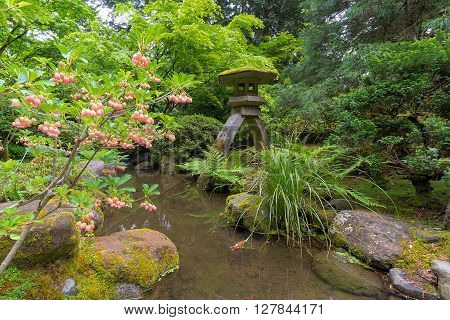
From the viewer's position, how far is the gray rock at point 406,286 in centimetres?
225

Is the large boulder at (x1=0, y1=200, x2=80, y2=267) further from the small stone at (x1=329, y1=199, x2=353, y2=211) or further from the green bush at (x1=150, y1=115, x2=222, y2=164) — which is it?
the green bush at (x1=150, y1=115, x2=222, y2=164)

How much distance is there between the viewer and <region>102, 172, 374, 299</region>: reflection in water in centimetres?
239

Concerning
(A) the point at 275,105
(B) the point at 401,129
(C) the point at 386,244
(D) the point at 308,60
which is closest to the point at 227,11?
(D) the point at 308,60

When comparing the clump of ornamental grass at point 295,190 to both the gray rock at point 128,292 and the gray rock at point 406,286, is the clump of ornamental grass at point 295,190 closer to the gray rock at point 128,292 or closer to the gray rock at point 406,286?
the gray rock at point 406,286

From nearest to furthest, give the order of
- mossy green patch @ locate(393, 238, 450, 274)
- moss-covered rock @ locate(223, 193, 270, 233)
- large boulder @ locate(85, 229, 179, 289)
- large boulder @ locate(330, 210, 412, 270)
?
large boulder @ locate(85, 229, 179, 289), mossy green patch @ locate(393, 238, 450, 274), large boulder @ locate(330, 210, 412, 270), moss-covered rock @ locate(223, 193, 270, 233)

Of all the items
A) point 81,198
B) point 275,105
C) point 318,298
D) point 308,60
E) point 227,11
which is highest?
point 227,11

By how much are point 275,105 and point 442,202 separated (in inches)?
157

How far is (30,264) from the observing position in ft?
6.92

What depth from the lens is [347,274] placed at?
2619 mm

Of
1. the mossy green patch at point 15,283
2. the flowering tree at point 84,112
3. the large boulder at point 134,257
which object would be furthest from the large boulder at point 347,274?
the mossy green patch at point 15,283

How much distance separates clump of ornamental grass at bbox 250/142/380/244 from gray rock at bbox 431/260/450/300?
910 millimetres

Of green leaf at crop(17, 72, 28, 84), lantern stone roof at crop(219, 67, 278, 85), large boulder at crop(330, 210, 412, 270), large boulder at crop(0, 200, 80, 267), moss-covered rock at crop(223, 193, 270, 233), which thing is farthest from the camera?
lantern stone roof at crop(219, 67, 278, 85)

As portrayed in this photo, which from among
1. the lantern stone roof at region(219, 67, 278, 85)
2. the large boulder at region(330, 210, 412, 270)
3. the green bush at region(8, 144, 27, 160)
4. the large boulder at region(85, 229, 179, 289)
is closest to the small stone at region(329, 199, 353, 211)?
the large boulder at region(330, 210, 412, 270)

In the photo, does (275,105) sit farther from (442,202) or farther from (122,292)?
(122,292)
